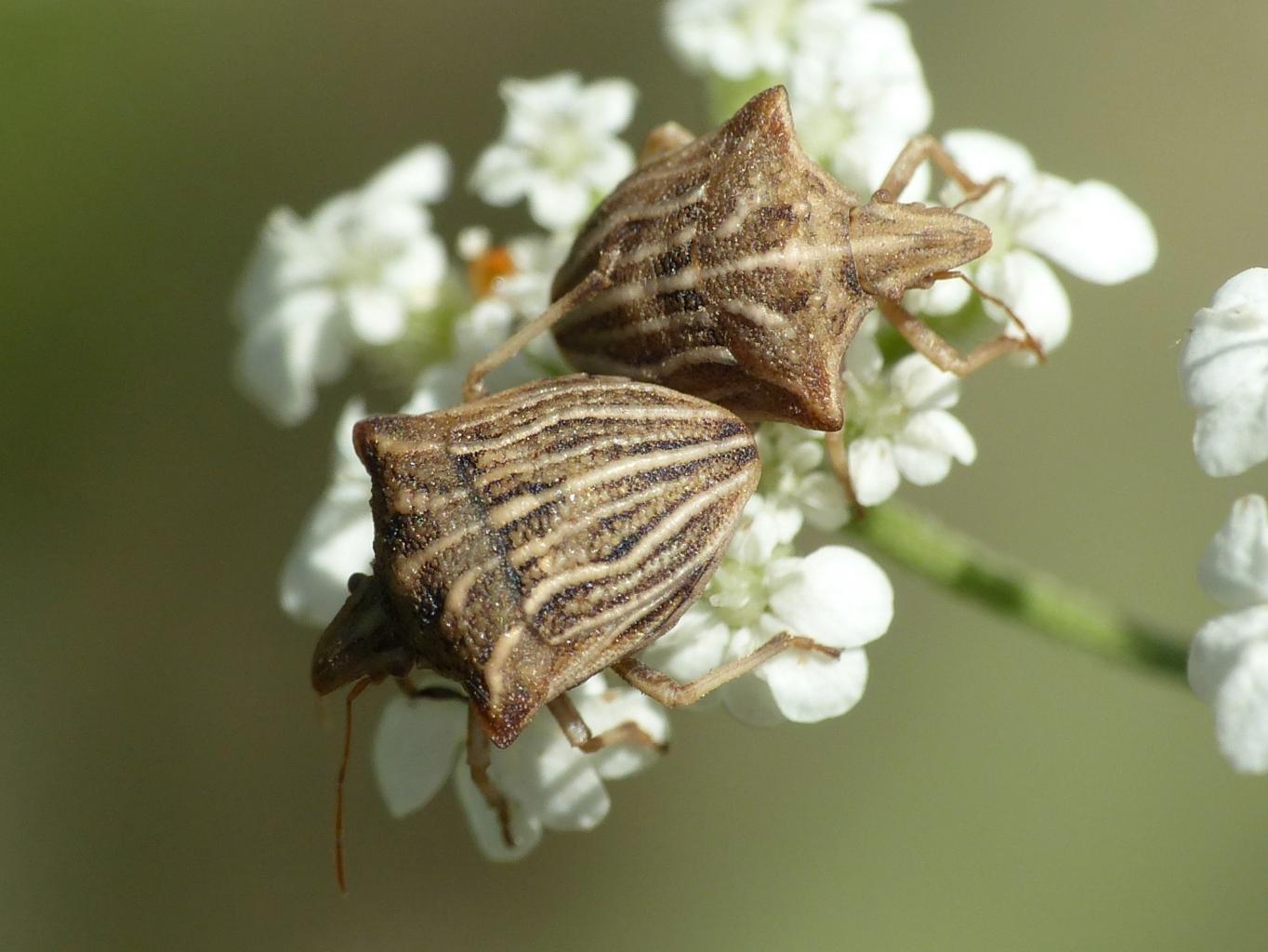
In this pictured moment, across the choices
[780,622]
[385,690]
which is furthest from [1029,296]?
[385,690]

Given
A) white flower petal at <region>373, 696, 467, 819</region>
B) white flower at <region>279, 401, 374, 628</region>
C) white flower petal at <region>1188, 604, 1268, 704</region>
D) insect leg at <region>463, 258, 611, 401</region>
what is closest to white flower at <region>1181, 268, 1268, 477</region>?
white flower petal at <region>1188, 604, 1268, 704</region>

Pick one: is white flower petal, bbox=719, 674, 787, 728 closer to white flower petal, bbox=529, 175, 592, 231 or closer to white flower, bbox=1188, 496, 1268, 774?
white flower, bbox=1188, 496, 1268, 774

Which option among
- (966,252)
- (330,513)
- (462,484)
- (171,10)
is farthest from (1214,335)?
(171,10)

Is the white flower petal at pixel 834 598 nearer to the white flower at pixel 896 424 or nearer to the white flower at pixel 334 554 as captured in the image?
the white flower at pixel 896 424

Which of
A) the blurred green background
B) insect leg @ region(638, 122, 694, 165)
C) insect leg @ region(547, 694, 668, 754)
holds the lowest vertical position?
the blurred green background

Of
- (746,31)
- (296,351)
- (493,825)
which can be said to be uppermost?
(746,31)

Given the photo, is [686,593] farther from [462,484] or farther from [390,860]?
[390,860]

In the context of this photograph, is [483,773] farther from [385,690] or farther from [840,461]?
[385,690]
